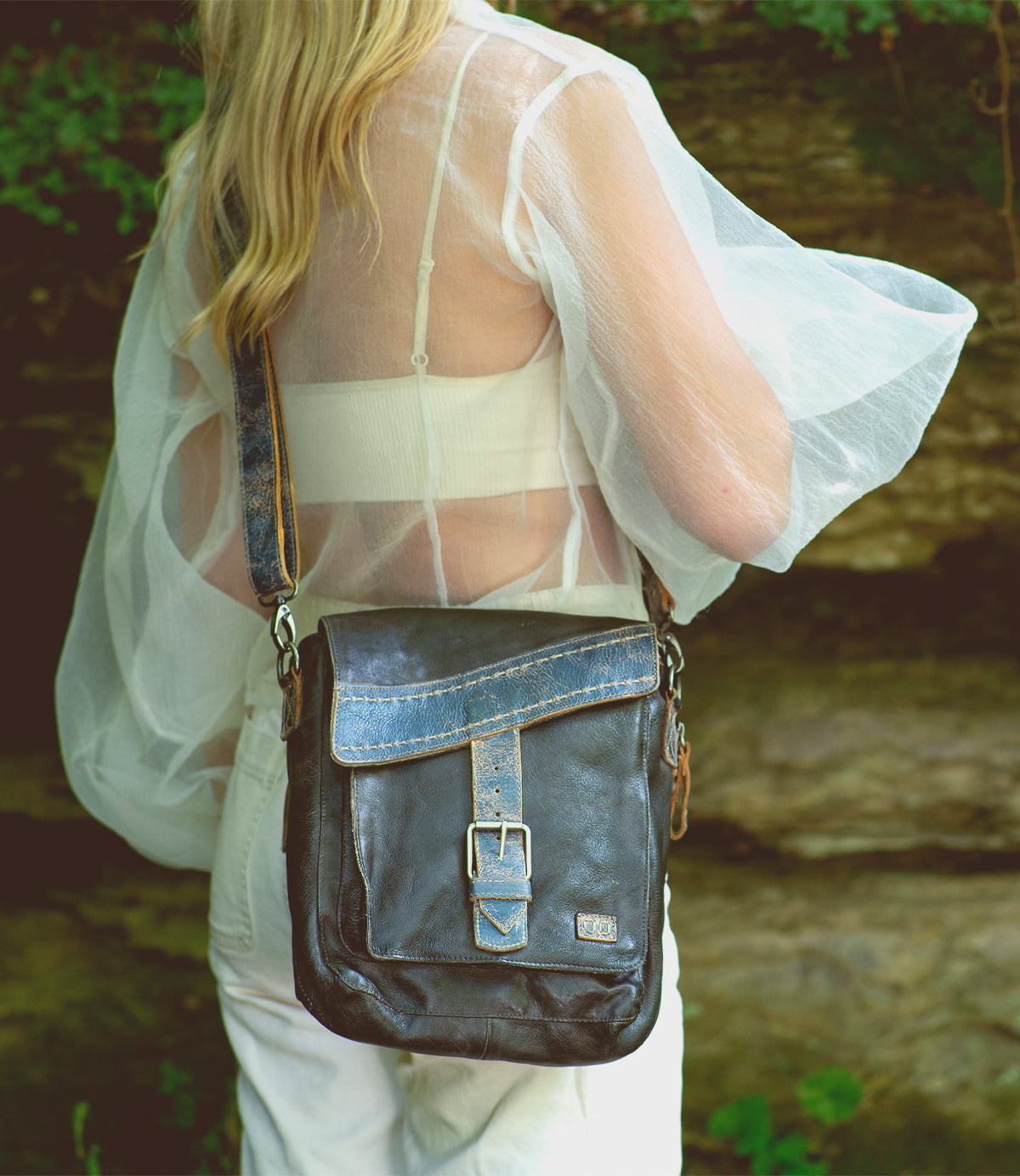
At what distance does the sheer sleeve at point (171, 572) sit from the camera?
57.6 inches

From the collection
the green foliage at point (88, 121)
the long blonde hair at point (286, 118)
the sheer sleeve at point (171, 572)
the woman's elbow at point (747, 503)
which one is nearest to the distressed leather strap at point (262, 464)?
the long blonde hair at point (286, 118)

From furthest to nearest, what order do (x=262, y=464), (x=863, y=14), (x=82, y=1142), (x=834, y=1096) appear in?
(x=82, y=1142), (x=834, y=1096), (x=863, y=14), (x=262, y=464)

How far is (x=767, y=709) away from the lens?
7.63ft

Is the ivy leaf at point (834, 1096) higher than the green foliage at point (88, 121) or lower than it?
lower

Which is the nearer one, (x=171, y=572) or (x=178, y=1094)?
(x=171, y=572)

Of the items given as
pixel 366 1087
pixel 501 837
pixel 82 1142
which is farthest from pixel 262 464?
pixel 82 1142

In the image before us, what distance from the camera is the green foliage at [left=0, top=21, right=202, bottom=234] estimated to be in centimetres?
203

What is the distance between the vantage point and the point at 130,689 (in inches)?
62.2

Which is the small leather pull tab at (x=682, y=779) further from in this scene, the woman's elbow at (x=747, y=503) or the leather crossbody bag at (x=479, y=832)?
the woman's elbow at (x=747, y=503)

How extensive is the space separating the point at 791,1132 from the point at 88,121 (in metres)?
2.49

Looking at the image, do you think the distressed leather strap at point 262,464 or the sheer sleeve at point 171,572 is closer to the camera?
the distressed leather strap at point 262,464

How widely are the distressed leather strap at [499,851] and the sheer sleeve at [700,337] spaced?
0.99 feet

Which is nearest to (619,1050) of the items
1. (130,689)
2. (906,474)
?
(130,689)

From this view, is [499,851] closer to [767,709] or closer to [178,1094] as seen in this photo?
[767,709]
